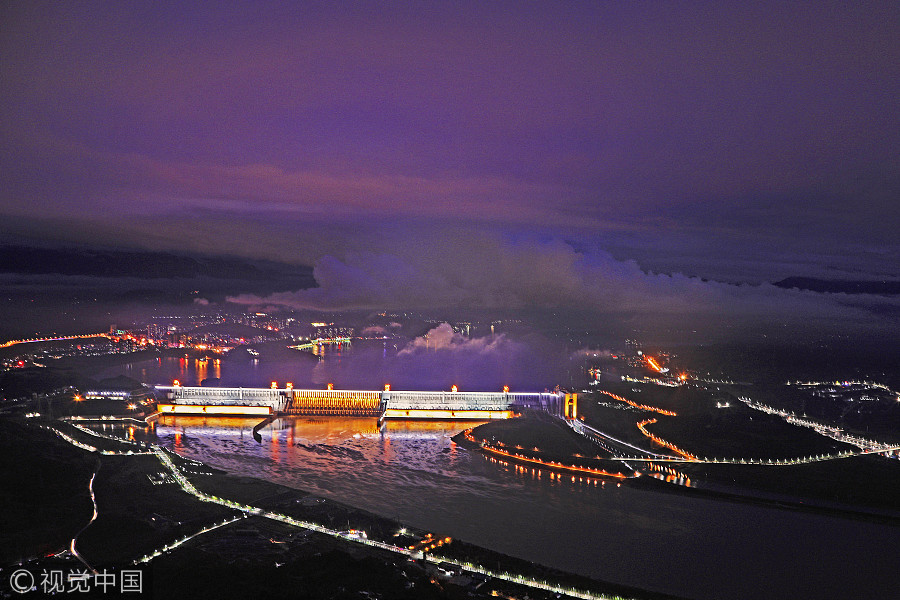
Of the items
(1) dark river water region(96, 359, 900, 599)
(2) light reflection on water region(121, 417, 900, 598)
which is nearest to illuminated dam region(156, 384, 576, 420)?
(1) dark river water region(96, 359, 900, 599)

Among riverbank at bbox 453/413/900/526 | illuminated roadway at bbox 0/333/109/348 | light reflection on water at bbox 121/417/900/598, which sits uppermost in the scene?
riverbank at bbox 453/413/900/526

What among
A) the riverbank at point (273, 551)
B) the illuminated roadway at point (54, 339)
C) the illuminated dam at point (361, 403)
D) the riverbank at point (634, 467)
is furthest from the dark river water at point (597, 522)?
the illuminated roadway at point (54, 339)

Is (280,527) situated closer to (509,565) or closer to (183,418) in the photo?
(509,565)

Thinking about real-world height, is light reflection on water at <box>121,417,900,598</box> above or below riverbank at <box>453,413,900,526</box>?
below

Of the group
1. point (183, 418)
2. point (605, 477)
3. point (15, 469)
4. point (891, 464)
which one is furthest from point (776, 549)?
point (183, 418)

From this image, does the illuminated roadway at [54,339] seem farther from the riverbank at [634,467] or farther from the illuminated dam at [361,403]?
the riverbank at [634,467]

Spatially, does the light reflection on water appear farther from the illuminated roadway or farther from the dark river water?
the illuminated roadway
